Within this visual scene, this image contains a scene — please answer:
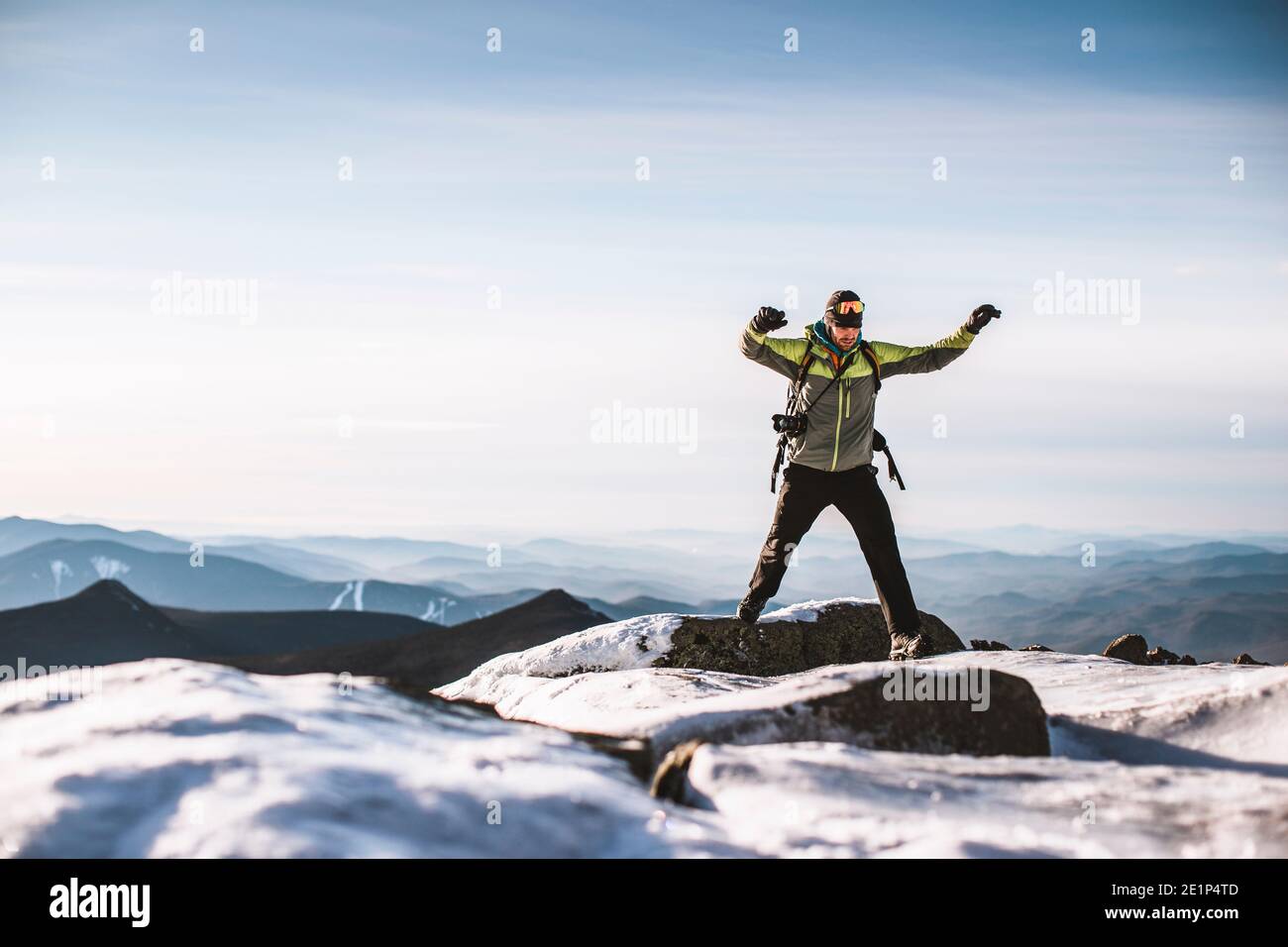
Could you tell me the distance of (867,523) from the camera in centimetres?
1275

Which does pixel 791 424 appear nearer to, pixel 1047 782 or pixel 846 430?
pixel 846 430

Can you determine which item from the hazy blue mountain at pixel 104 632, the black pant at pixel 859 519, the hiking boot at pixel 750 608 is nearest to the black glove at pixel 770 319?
the black pant at pixel 859 519

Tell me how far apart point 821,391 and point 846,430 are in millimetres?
530

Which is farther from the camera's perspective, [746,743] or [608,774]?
[746,743]

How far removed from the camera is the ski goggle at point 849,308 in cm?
1225

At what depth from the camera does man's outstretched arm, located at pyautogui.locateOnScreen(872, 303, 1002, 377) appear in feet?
41.7

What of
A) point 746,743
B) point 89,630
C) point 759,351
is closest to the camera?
point 746,743

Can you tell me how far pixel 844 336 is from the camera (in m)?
12.4
